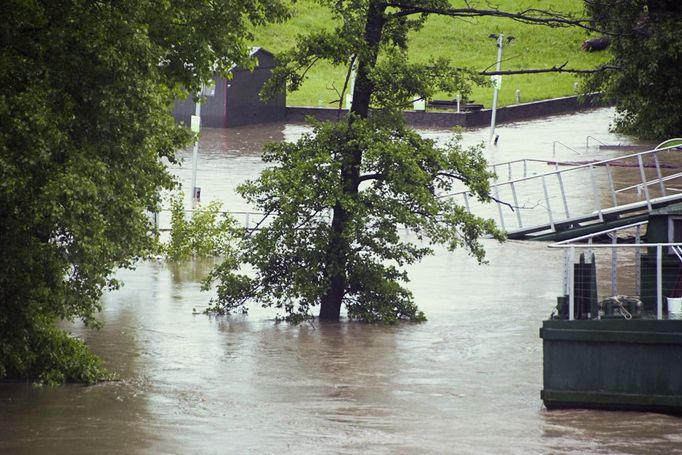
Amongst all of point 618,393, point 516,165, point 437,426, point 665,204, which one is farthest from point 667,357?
point 516,165

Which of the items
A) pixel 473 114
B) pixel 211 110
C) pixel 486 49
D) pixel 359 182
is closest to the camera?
pixel 359 182

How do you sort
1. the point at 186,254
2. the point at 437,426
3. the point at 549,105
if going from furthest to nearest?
1. the point at 549,105
2. the point at 186,254
3. the point at 437,426

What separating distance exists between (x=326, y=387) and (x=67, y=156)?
4994mm

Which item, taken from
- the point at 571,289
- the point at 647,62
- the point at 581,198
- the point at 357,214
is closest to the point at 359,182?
the point at 357,214

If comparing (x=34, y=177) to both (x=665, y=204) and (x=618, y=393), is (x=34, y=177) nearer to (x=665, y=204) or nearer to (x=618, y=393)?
(x=618, y=393)

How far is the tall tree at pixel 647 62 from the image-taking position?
1247 inches

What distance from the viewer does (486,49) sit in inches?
2854

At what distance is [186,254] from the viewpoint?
30469 mm

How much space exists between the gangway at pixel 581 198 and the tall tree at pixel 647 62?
1791 mm

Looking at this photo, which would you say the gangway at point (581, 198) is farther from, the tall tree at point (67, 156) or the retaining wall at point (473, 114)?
the retaining wall at point (473, 114)

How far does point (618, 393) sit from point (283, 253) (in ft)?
30.7

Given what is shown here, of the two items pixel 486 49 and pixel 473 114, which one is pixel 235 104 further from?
pixel 486 49

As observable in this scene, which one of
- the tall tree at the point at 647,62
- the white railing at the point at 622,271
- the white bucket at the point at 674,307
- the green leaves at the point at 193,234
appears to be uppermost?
the tall tree at the point at 647,62

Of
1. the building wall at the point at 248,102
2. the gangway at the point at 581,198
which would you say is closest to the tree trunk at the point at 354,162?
the gangway at the point at 581,198
